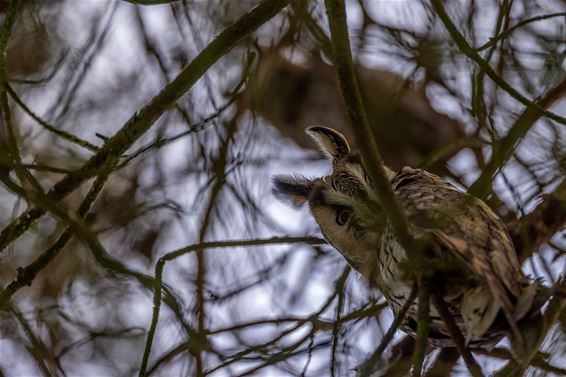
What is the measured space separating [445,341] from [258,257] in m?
1.29

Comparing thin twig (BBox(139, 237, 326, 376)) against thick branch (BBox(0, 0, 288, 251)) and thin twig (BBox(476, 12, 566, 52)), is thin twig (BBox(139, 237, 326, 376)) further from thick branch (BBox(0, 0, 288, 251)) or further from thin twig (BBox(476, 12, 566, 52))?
thin twig (BBox(476, 12, 566, 52))

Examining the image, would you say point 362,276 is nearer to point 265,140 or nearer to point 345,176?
point 345,176

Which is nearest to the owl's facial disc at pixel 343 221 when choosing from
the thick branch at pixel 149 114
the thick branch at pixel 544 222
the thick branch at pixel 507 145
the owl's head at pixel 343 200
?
the owl's head at pixel 343 200

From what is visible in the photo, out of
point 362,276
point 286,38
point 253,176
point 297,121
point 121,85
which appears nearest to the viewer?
point 362,276

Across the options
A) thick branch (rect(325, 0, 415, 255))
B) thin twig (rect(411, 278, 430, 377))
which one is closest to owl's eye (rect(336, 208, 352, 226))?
thin twig (rect(411, 278, 430, 377))

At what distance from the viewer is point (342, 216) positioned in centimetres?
286

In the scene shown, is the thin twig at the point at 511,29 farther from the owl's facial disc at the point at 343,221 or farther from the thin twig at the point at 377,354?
the thin twig at the point at 377,354

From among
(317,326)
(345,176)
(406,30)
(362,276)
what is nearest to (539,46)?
(406,30)

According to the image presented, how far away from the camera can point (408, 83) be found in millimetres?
3578

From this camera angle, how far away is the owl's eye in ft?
9.31

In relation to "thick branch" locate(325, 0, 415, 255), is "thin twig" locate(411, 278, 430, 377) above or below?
below

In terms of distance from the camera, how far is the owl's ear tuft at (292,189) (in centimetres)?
317

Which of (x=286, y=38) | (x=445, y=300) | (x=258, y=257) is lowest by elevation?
(x=445, y=300)

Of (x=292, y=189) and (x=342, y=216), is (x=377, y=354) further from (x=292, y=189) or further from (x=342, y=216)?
(x=292, y=189)
